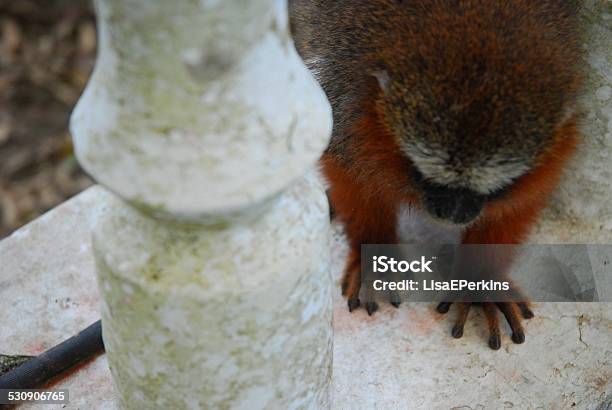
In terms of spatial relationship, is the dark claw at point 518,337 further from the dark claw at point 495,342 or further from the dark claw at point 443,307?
the dark claw at point 443,307

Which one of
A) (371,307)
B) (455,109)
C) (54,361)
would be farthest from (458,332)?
(54,361)

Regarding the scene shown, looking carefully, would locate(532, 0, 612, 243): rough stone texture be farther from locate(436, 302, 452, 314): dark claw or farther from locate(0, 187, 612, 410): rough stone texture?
locate(436, 302, 452, 314): dark claw

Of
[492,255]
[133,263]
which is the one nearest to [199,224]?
[133,263]

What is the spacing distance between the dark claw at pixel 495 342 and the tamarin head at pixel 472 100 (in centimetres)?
44

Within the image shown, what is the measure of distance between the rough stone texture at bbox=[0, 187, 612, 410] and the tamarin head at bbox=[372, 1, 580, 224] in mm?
437

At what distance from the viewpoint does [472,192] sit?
1708 millimetres

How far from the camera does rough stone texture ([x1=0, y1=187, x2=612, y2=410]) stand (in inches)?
74.2

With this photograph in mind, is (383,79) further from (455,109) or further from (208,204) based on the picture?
(208,204)

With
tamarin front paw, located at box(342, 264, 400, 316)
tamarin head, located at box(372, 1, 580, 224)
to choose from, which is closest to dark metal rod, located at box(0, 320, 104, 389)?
tamarin front paw, located at box(342, 264, 400, 316)

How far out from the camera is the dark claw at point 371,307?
2139 mm

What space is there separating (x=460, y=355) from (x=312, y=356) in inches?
31.1

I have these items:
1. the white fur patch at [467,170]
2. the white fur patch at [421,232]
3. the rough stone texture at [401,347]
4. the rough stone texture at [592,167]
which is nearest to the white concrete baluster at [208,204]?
the white fur patch at [467,170]

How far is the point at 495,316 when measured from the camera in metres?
2.11

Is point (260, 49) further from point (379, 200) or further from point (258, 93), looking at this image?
point (379, 200)
